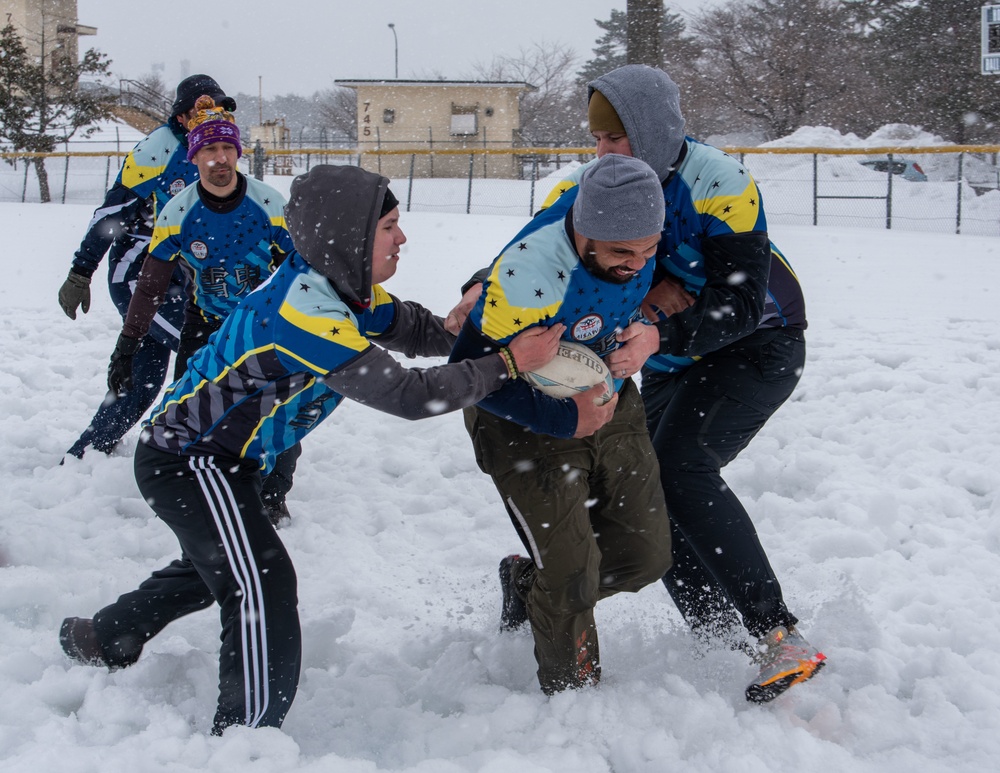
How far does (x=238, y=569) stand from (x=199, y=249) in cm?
208

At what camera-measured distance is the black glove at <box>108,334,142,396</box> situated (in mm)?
4367

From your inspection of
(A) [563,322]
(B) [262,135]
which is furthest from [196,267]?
(B) [262,135]

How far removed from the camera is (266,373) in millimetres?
2463

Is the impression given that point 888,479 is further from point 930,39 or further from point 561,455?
point 930,39

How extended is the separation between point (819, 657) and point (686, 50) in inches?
1352

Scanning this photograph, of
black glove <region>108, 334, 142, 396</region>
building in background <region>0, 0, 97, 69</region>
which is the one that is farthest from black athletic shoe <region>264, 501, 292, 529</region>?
building in background <region>0, 0, 97, 69</region>

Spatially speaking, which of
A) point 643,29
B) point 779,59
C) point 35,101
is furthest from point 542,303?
point 779,59

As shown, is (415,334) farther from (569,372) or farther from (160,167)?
(160,167)

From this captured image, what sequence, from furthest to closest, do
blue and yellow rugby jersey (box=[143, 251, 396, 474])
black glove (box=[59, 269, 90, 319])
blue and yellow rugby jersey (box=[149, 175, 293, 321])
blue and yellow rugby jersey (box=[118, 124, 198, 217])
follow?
black glove (box=[59, 269, 90, 319]), blue and yellow rugby jersey (box=[118, 124, 198, 217]), blue and yellow rugby jersey (box=[149, 175, 293, 321]), blue and yellow rugby jersey (box=[143, 251, 396, 474])

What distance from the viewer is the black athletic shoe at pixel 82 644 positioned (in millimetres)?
2857

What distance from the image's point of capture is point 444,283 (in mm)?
10406

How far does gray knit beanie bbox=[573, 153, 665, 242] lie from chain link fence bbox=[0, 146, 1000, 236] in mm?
15233

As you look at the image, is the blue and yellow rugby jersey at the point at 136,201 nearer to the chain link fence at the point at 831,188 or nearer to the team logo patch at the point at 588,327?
the team logo patch at the point at 588,327

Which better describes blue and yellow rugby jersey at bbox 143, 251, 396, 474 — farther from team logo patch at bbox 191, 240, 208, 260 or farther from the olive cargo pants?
team logo patch at bbox 191, 240, 208, 260
